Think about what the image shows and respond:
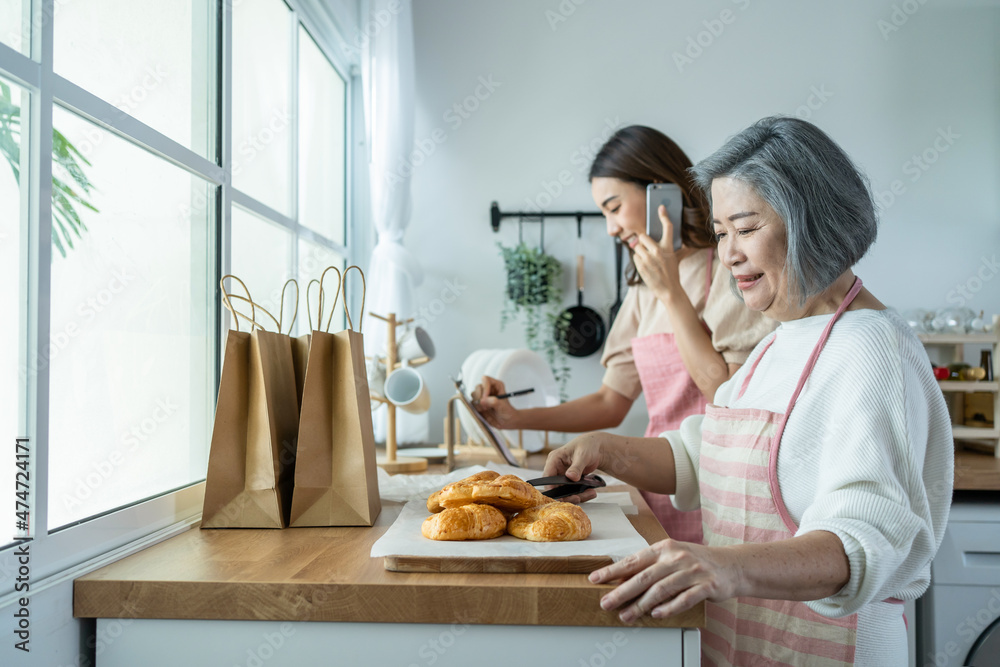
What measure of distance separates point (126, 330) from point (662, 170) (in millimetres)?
1209

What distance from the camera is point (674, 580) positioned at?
64 cm

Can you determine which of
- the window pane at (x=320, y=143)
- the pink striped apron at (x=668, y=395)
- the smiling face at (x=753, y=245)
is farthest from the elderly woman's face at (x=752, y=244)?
the window pane at (x=320, y=143)

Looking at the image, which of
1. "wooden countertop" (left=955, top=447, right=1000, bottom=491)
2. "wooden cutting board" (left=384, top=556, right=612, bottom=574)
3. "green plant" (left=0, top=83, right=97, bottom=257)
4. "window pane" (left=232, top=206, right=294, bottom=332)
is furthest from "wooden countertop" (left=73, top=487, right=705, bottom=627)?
"wooden countertop" (left=955, top=447, right=1000, bottom=491)

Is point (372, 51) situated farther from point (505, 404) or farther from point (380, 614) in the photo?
point (380, 614)

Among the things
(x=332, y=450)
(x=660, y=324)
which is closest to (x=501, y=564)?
(x=332, y=450)

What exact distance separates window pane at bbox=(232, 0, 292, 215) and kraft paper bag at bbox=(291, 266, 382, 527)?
23.6 inches

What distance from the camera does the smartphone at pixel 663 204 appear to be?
161 centimetres

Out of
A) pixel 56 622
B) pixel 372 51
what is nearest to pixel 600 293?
pixel 372 51

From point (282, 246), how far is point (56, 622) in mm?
1136

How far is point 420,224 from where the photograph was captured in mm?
2510

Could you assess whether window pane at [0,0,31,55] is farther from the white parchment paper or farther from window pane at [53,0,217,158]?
the white parchment paper

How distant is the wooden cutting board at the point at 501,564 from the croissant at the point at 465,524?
2.4 inches

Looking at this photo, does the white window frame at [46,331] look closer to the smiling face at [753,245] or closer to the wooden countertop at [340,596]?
the wooden countertop at [340,596]

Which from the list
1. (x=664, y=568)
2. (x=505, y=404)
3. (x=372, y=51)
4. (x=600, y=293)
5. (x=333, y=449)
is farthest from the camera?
(x=600, y=293)
